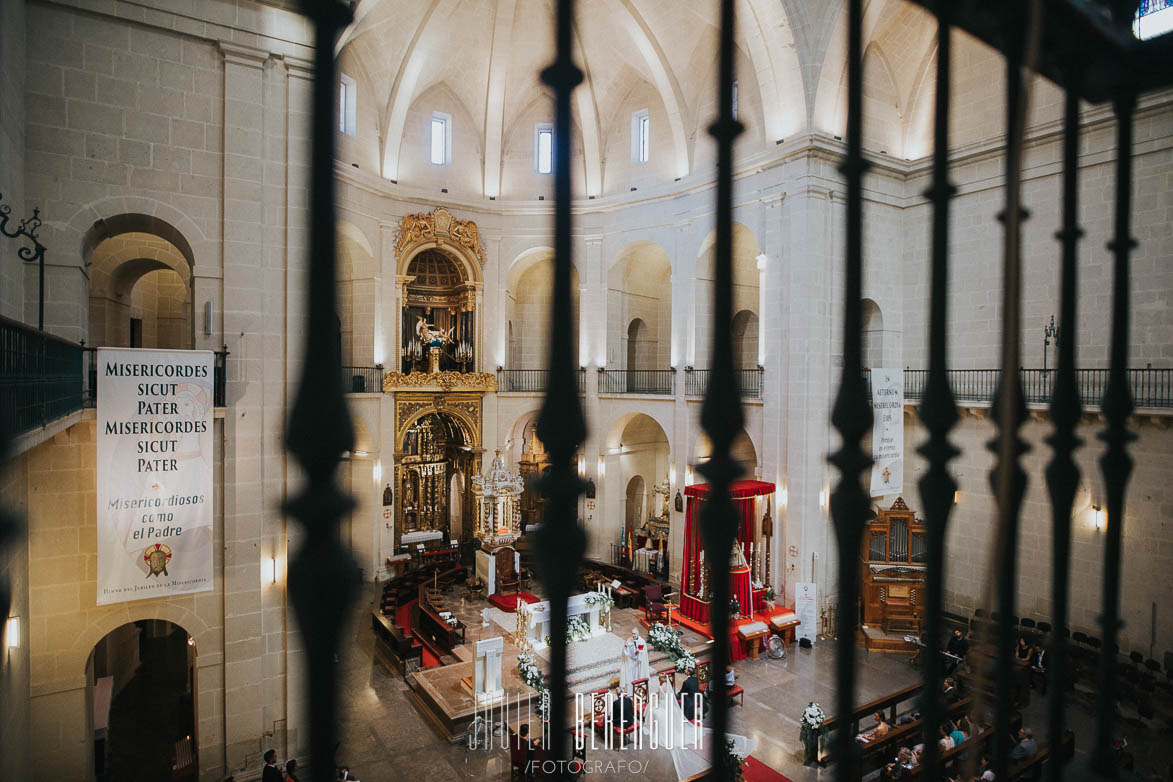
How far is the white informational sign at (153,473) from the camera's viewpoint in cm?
726

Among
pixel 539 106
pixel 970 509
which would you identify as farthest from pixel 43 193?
pixel 970 509

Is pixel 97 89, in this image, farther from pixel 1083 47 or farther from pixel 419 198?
pixel 419 198

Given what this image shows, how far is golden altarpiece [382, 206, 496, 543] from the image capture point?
1884 centimetres

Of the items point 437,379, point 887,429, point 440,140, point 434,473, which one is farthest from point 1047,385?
point 440,140

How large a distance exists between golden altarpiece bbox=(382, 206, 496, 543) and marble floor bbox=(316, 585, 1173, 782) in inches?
273

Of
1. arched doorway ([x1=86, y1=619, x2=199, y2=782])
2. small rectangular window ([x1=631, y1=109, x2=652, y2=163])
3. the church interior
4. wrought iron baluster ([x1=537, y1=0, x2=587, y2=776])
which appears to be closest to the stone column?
the church interior

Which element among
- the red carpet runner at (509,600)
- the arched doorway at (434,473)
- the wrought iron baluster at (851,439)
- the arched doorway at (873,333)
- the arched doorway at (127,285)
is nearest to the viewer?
the wrought iron baluster at (851,439)

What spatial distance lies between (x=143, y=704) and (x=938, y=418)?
14928mm

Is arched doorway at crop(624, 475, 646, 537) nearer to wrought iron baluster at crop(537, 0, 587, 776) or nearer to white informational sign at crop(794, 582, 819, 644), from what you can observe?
white informational sign at crop(794, 582, 819, 644)

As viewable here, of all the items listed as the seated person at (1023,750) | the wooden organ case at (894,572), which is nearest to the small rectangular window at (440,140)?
the wooden organ case at (894,572)

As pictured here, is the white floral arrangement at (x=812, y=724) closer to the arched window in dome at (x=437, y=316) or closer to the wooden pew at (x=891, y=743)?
the wooden pew at (x=891, y=743)

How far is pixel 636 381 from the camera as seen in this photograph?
21859mm

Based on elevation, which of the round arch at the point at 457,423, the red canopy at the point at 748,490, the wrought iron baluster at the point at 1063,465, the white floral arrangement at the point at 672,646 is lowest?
the white floral arrangement at the point at 672,646

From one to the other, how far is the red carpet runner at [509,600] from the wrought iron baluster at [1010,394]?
1454 cm
